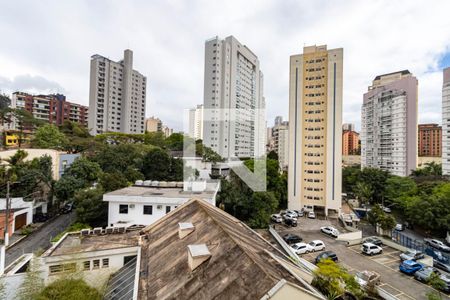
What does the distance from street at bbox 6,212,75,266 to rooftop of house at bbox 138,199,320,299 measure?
1025 centimetres

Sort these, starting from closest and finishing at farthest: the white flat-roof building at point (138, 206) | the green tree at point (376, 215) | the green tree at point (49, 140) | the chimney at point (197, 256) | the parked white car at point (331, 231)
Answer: the chimney at point (197, 256) → the white flat-roof building at point (138, 206) → the parked white car at point (331, 231) → the green tree at point (376, 215) → the green tree at point (49, 140)

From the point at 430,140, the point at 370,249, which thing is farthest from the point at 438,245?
the point at 430,140

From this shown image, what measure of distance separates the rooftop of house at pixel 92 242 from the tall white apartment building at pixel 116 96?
4727 centimetres

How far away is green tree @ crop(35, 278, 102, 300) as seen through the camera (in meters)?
5.09

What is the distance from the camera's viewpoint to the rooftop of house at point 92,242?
849 cm

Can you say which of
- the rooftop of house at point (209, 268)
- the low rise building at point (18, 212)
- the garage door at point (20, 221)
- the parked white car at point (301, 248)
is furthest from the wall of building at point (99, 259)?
the garage door at point (20, 221)

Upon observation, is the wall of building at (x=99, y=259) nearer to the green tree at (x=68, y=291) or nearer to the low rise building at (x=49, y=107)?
the green tree at (x=68, y=291)

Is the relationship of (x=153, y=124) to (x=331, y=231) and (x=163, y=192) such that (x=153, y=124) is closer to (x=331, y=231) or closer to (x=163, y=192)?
(x=163, y=192)

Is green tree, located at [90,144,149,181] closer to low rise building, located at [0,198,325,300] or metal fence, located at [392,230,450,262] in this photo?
low rise building, located at [0,198,325,300]

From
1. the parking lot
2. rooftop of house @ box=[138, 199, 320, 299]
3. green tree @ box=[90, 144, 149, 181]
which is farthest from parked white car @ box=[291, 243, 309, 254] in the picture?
green tree @ box=[90, 144, 149, 181]

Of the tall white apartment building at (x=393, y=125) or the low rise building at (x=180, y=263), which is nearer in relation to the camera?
the low rise building at (x=180, y=263)

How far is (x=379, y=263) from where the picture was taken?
14461 millimetres

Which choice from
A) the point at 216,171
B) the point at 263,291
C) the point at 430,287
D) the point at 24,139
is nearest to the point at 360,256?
the point at 430,287

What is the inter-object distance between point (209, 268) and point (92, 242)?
22.1ft
